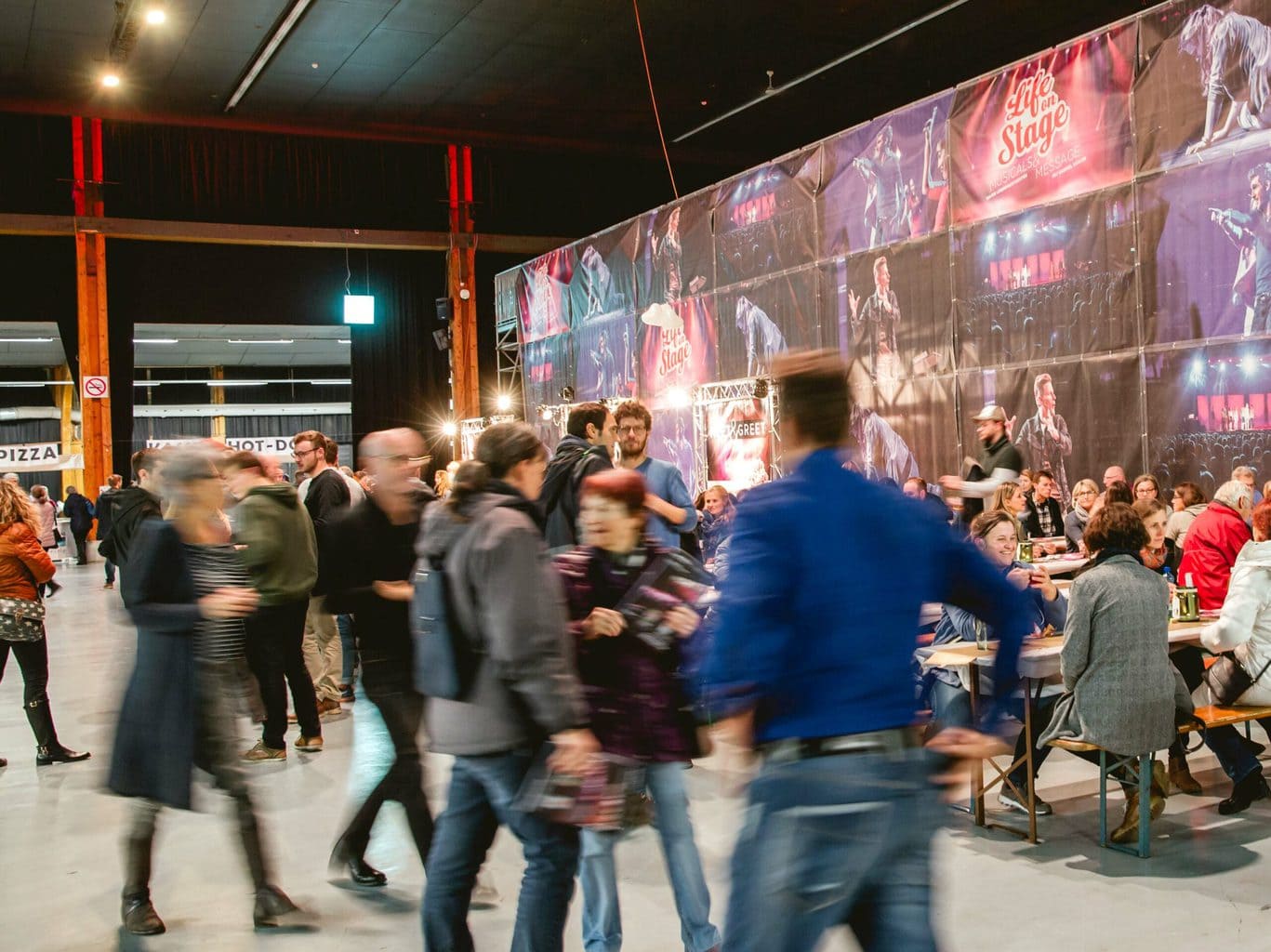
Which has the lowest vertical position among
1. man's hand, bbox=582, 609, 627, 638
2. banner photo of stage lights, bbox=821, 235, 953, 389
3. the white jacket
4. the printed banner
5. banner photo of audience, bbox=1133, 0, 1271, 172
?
the white jacket

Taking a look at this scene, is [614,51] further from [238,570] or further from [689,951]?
[689,951]

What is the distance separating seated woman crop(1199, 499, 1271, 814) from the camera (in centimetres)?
446

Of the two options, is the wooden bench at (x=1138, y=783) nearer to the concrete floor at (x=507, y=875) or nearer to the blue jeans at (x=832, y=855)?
the concrete floor at (x=507, y=875)

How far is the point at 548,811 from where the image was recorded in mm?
2578

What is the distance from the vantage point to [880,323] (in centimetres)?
1063

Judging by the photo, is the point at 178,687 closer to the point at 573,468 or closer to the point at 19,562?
the point at 573,468

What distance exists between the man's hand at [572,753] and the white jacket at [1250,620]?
9.78ft

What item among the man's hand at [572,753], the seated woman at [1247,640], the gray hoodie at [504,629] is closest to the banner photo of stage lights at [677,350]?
the seated woman at [1247,640]

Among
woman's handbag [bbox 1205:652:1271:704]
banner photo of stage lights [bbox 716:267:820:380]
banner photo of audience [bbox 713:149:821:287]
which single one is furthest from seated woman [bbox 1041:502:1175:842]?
banner photo of audience [bbox 713:149:821:287]

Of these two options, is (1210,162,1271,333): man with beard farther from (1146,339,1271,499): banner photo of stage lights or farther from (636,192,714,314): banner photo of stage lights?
(636,192,714,314): banner photo of stage lights

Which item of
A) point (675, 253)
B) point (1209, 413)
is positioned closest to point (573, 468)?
point (1209, 413)

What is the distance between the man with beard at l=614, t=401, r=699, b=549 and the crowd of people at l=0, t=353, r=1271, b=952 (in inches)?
0.5

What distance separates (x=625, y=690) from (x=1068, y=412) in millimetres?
6987

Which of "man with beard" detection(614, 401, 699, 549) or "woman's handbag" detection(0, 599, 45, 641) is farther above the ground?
"man with beard" detection(614, 401, 699, 549)
